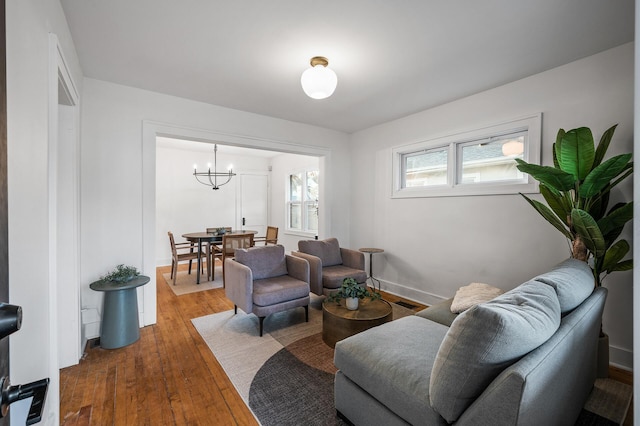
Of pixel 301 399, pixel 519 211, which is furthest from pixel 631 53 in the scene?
pixel 301 399

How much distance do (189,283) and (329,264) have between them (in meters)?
2.48

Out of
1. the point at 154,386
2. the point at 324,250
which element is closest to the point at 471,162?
the point at 324,250

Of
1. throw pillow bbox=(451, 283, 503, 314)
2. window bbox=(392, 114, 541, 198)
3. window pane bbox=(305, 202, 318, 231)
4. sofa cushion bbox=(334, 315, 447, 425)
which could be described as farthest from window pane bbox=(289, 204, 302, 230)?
sofa cushion bbox=(334, 315, 447, 425)

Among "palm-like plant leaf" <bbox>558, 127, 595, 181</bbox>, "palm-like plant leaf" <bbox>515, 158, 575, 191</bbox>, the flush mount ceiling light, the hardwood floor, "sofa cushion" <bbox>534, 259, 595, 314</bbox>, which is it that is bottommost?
the hardwood floor

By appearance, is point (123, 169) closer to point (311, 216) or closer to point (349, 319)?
point (349, 319)

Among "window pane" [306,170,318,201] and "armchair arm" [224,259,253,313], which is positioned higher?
"window pane" [306,170,318,201]

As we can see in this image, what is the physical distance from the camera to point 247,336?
2.85m

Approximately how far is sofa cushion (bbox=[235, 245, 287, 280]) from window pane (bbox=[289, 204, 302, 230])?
3112 mm

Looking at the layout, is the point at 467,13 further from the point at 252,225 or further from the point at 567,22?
the point at 252,225

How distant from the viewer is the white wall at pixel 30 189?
1.06 meters

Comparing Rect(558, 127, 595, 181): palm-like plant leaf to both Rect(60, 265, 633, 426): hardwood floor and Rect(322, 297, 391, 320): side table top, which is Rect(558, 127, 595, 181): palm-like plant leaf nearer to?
Rect(60, 265, 633, 426): hardwood floor

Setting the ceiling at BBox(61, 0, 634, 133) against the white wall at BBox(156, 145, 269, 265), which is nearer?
the ceiling at BBox(61, 0, 634, 133)

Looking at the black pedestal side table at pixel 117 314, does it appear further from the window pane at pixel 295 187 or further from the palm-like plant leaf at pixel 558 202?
the window pane at pixel 295 187

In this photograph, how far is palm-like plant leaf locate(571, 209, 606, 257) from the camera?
6.22 ft
